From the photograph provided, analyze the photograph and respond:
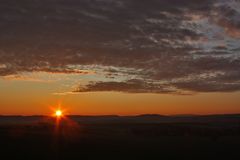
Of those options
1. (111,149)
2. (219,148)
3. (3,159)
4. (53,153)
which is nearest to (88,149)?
(111,149)

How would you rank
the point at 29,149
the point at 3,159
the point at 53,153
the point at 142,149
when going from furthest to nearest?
1. the point at 142,149
2. the point at 29,149
3. the point at 53,153
4. the point at 3,159

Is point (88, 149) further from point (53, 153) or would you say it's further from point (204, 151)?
point (204, 151)

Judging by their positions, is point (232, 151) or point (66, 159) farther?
point (232, 151)

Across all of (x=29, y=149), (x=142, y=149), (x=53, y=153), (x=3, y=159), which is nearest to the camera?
(x=3, y=159)

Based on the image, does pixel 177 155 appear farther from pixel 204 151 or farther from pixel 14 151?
pixel 14 151

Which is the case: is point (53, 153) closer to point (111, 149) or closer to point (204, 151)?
point (111, 149)

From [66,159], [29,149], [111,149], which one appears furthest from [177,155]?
[29,149]

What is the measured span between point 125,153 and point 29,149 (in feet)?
31.9

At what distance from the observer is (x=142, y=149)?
44.3 metres

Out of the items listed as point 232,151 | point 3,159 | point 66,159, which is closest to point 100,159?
point 66,159

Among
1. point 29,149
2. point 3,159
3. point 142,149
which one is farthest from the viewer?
point 142,149

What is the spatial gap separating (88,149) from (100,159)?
8.12 metres

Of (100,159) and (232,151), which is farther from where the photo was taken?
(232,151)

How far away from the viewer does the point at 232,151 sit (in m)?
43.8
